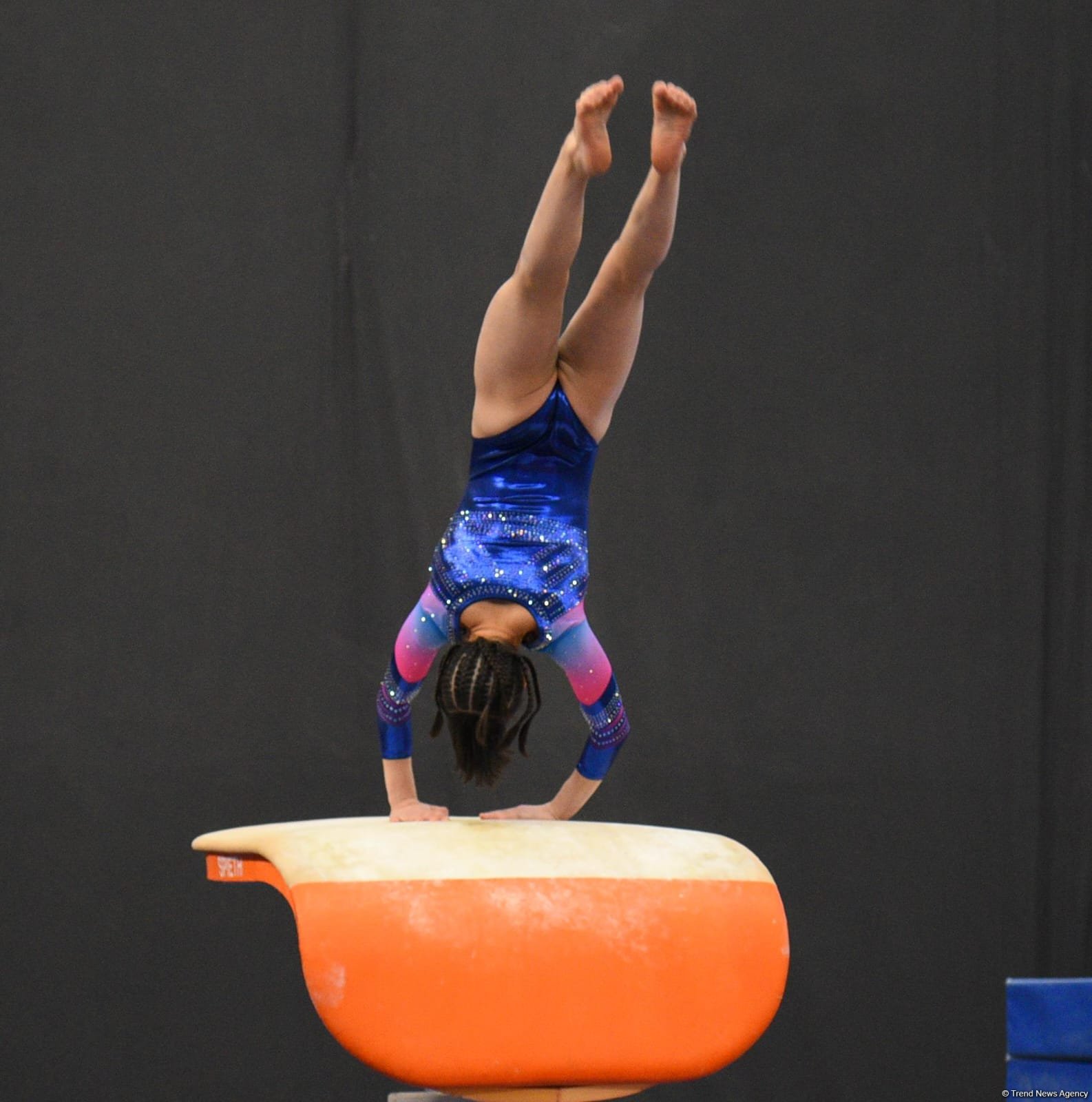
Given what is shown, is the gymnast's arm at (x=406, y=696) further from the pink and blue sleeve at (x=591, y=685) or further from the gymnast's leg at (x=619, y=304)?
the gymnast's leg at (x=619, y=304)

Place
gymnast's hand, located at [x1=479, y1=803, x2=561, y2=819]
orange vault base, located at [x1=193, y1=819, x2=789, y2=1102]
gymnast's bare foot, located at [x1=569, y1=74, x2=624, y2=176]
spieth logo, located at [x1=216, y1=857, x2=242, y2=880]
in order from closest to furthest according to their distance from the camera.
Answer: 1. orange vault base, located at [x1=193, y1=819, x2=789, y2=1102]
2. gymnast's bare foot, located at [x1=569, y1=74, x2=624, y2=176]
3. spieth logo, located at [x1=216, y1=857, x2=242, y2=880]
4. gymnast's hand, located at [x1=479, y1=803, x2=561, y2=819]

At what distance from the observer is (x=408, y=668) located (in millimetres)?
3029

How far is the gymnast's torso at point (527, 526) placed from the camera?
2.96m

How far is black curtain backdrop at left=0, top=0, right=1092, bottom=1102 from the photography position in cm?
429

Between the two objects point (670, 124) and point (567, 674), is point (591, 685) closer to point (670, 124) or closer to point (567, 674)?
point (567, 674)

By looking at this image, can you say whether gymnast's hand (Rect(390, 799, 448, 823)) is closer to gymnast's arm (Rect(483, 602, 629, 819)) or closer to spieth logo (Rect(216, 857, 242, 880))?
gymnast's arm (Rect(483, 602, 629, 819))

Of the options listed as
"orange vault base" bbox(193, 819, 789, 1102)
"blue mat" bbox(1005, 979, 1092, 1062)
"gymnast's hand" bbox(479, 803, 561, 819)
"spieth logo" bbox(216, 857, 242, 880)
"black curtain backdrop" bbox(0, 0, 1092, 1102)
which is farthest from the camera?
"black curtain backdrop" bbox(0, 0, 1092, 1102)

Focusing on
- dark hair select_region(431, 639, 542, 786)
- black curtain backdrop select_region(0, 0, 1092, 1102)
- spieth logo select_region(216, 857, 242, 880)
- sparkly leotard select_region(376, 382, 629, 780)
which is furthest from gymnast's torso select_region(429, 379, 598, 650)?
black curtain backdrop select_region(0, 0, 1092, 1102)

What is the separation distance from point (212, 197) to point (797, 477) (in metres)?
1.86

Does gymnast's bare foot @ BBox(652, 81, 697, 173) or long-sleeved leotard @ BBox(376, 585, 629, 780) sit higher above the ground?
gymnast's bare foot @ BBox(652, 81, 697, 173)

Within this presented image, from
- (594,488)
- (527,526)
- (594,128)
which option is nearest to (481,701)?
(527,526)

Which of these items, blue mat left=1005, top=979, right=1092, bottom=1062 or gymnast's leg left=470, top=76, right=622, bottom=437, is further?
blue mat left=1005, top=979, right=1092, bottom=1062

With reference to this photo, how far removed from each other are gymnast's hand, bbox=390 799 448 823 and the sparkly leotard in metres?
0.12

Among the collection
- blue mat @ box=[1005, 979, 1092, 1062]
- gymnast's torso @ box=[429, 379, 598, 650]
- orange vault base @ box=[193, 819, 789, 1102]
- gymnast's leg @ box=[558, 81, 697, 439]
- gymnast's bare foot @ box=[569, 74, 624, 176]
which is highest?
gymnast's bare foot @ box=[569, 74, 624, 176]
